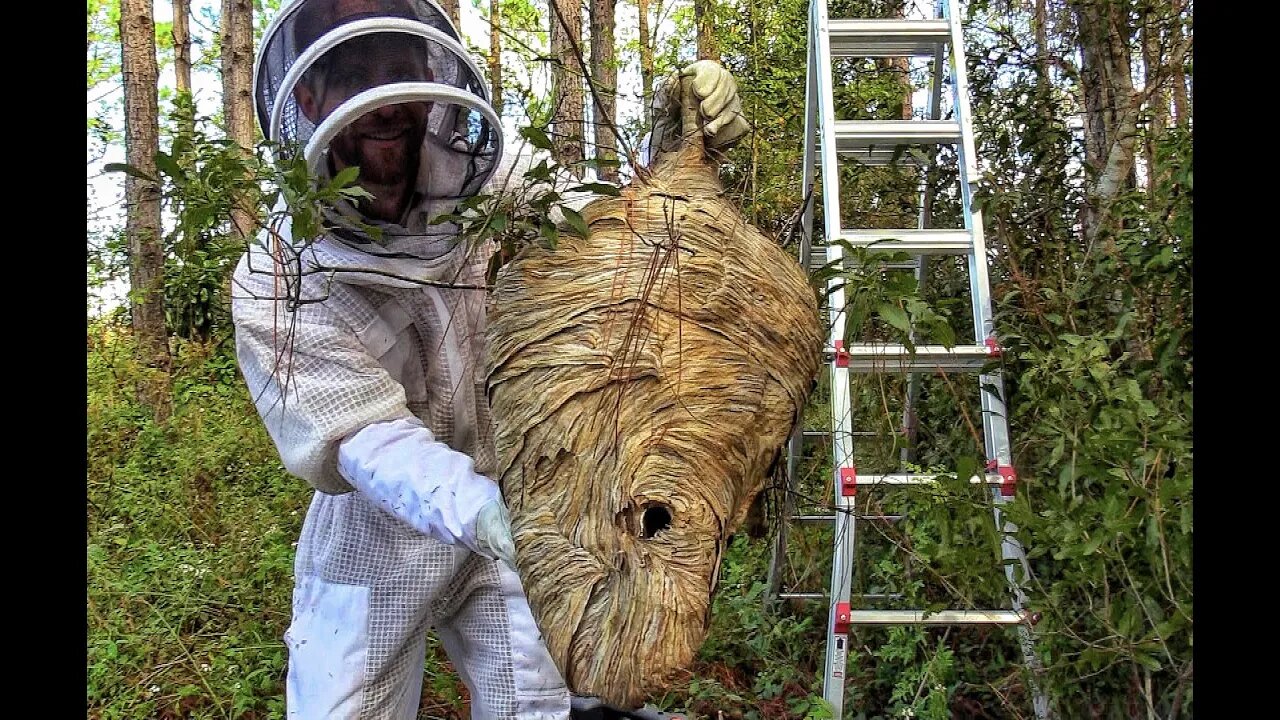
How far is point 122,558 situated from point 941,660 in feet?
13.6

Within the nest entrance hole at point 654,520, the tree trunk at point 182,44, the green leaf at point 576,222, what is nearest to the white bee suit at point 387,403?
the green leaf at point 576,222

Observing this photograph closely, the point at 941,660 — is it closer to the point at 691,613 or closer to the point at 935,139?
the point at 935,139

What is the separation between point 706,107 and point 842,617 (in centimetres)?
158

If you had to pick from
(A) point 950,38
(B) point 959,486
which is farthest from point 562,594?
(A) point 950,38

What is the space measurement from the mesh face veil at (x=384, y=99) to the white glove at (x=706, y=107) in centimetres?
38

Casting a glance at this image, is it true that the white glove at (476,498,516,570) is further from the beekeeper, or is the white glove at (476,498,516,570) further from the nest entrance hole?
the nest entrance hole

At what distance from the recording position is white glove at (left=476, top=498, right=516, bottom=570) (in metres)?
1.77

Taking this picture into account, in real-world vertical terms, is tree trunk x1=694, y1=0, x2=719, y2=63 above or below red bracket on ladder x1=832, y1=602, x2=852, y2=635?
above

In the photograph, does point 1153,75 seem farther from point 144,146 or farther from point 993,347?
point 144,146

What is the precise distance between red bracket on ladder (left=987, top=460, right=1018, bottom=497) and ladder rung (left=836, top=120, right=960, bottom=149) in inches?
43.7

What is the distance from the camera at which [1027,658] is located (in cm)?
279

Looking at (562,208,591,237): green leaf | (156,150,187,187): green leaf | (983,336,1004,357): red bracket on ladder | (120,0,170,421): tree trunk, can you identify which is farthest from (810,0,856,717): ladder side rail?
(120,0,170,421): tree trunk

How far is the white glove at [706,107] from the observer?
2.04 metres

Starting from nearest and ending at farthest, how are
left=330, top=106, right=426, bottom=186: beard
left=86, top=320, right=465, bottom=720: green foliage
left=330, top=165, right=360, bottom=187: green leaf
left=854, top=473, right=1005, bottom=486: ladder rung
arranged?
1. left=330, top=165, right=360, bottom=187: green leaf
2. left=330, top=106, right=426, bottom=186: beard
3. left=854, top=473, right=1005, bottom=486: ladder rung
4. left=86, top=320, right=465, bottom=720: green foliage
